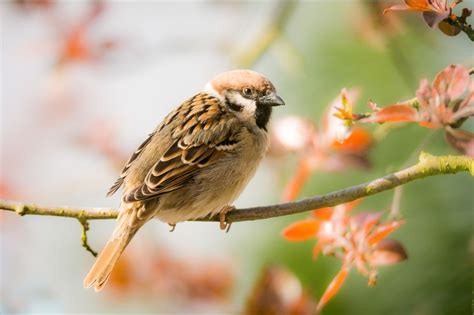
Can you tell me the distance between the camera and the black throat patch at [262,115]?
3.24m

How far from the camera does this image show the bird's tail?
278 centimetres

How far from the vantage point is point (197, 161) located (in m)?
3.08

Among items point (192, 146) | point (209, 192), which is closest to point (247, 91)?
point (192, 146)

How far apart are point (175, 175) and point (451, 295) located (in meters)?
1.27

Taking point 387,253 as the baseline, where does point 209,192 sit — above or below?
below

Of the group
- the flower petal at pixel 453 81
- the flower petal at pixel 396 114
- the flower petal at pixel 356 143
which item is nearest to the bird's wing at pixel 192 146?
the flower petal at pixel 356 143

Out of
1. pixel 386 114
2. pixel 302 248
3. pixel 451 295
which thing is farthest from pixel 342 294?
pixel 386 114

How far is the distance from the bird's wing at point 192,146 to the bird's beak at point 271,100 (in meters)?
0.16

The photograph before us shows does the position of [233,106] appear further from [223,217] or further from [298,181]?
[298,181]

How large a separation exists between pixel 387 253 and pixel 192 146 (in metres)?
1.26

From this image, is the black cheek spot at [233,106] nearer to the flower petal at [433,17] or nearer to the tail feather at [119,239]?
the tail feather at [119,239]

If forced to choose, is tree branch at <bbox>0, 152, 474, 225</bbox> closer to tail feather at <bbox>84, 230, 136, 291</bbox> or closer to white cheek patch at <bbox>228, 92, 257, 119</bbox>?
tail feather at <bbox>84, 230, 136, 291</bbox>

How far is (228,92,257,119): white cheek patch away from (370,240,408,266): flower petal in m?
1.27

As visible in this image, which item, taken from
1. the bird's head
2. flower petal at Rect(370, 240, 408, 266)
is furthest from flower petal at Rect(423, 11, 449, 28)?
the bird's head
